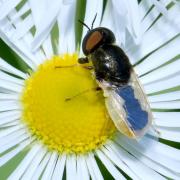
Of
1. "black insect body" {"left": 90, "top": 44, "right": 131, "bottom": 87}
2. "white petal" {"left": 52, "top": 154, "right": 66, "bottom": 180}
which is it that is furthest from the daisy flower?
"black insect body" {"left": 90, "top": 44, "right": 131, "bottom": 87}

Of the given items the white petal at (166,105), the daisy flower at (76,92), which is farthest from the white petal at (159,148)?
the white petal at (166,105)

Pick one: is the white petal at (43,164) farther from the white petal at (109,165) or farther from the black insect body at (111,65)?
the black insect body at (111,65)

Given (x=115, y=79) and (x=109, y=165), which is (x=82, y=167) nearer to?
(x=109, y=165)

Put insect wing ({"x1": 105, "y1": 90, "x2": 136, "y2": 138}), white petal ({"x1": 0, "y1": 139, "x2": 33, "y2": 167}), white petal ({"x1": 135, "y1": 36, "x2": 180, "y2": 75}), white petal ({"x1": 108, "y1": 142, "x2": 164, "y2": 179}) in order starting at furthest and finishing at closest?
1. white petal ({"x1": 135, "y1": 36, "x2": 180, "y2": 75})
2. white petal ({"x1": 108, "y1": 142, "x2": 164, "y2": 179})
3. white petal ({"x1": 0, "y1": 139, "x2": 33, "y2": 167})
4. insect wing ({"x1": 105, "y1": 90, "x2": 136, "y2": 138})

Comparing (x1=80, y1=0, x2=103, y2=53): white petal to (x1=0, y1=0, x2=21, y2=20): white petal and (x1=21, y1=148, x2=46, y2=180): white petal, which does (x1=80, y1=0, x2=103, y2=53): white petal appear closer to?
(x1=0, y1=0, x2=21, y2=20): white petal

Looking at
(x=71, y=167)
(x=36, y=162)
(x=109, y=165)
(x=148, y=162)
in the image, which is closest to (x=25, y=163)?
(x=36, y=162)

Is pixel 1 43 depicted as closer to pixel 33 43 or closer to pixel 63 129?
pixel 33 43

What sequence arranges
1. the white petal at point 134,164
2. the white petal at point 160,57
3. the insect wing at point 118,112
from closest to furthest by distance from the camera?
the insect wing at point 118,112 → the white petal at point 134,164 → the white petal at point 160,57
